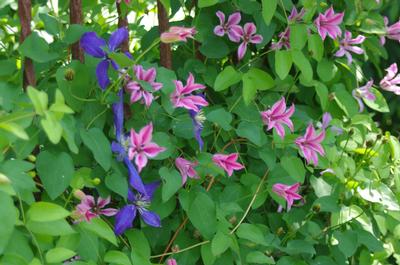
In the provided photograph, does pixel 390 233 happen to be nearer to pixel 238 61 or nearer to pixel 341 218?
pixel 341 218

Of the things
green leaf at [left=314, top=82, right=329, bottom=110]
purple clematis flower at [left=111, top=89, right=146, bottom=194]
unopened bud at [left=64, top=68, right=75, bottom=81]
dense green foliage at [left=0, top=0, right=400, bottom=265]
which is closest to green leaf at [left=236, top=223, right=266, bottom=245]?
dense green foliage at [left=0, top=0, right=400, bottom=265]

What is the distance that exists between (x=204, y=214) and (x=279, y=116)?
25cm

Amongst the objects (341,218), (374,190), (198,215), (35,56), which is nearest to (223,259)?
(198,215)

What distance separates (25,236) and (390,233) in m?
1.06

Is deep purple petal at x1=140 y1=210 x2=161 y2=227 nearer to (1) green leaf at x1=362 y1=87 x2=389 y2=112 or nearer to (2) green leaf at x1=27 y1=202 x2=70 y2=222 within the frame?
(2) green leaf at x1=27 y1=202 x2=70 y2=222

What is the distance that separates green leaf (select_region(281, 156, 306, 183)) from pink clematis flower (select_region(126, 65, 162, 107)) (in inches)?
13.1

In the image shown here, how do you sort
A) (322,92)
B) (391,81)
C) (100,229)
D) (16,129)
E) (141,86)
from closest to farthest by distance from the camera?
(16,129) < (100,229) < (141,86) < (322,92) < (391,81)

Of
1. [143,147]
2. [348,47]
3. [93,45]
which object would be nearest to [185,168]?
[143,147]

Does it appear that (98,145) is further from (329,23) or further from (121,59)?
(329,23)

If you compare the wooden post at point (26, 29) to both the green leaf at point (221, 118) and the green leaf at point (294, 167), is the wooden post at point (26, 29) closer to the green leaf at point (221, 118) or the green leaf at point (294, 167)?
the green leaf at point (221, 118)

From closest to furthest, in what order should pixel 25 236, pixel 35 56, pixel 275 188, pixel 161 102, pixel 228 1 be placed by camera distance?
pixel 25 236 → pixel 35 56 → pixel 161 102 → pixel 275 188 → pixel 228 1

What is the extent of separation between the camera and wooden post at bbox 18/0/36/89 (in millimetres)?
1419

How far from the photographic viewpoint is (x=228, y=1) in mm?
1712

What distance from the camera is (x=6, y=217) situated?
42.9 inches
